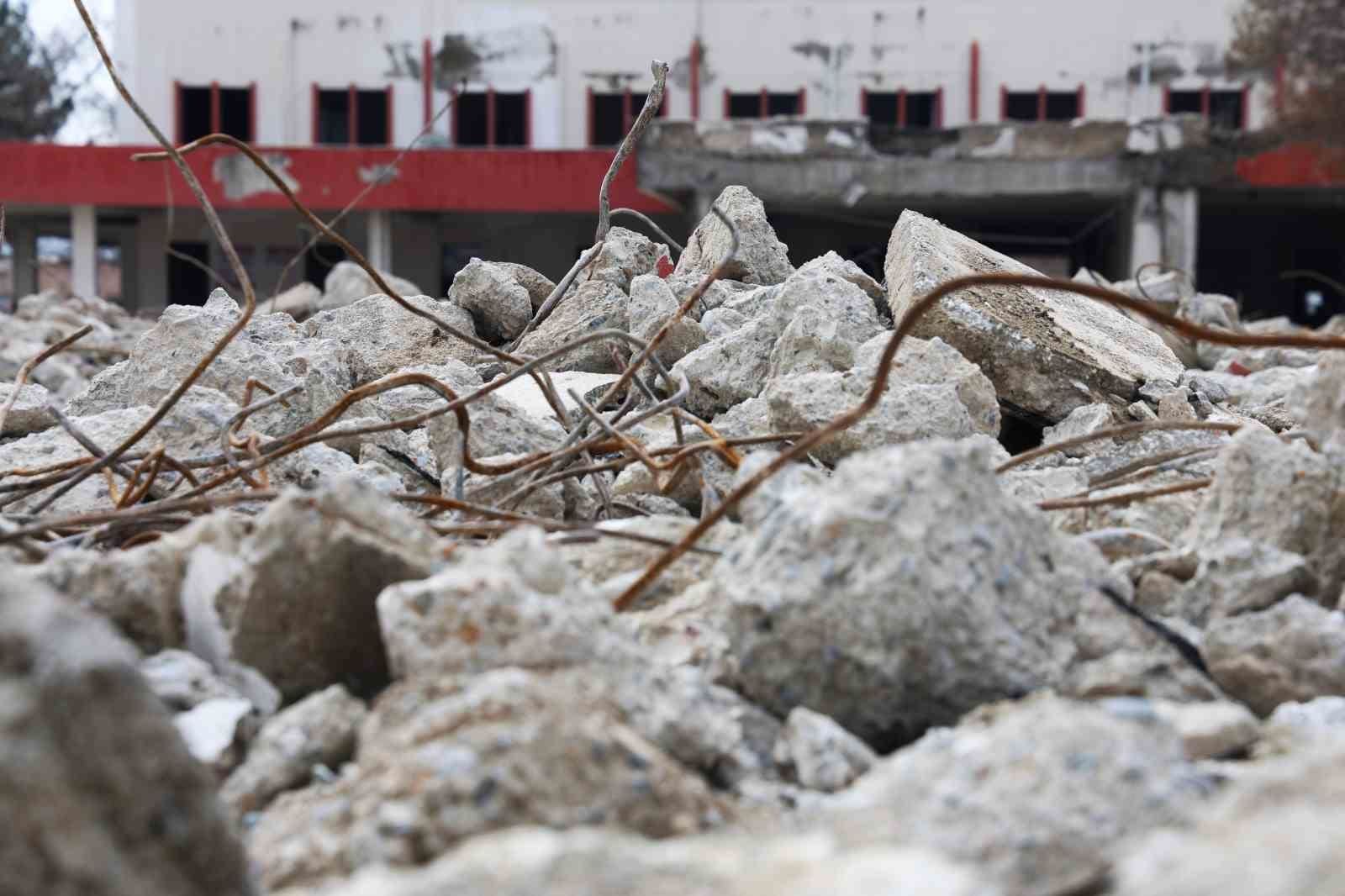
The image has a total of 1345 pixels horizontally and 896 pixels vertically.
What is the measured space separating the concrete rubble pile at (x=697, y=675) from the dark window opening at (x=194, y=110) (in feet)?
70.9

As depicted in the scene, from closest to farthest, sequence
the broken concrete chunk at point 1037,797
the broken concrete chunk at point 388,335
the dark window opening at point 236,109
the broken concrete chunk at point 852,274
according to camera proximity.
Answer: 1. the broken concrete chunk at point 1037,797
2. the broken concrete chunk at point 852,274
3. the broken concrete chunk at point 388,335
4. the dark window opening at point 236,109

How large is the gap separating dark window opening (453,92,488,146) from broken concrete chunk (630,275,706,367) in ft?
63.8

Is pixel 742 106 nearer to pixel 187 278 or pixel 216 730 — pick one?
pixel 187 278

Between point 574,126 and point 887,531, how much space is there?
22.0 metres

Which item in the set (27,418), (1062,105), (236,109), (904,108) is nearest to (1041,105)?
(1062,105)

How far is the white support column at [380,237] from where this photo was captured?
20281 mm

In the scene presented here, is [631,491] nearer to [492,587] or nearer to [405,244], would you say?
[492,587]

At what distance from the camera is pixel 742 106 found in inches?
891

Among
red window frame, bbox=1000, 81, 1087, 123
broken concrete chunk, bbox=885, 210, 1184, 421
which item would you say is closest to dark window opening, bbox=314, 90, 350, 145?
red window frame, bbox=1000, 81, 1087, 123

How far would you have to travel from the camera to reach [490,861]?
97 cm

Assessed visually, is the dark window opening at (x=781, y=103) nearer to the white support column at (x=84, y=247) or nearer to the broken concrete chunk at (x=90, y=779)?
the white support column at (x=84, y=247)

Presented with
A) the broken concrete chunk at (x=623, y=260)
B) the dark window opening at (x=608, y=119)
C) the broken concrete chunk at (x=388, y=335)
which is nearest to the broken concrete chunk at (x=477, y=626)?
the broken concrete chunk at (x=388, y=335)

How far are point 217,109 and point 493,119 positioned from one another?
155 inches

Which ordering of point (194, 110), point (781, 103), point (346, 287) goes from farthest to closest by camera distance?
point (194, 110) < point (781, 103) < point (346, 287)
